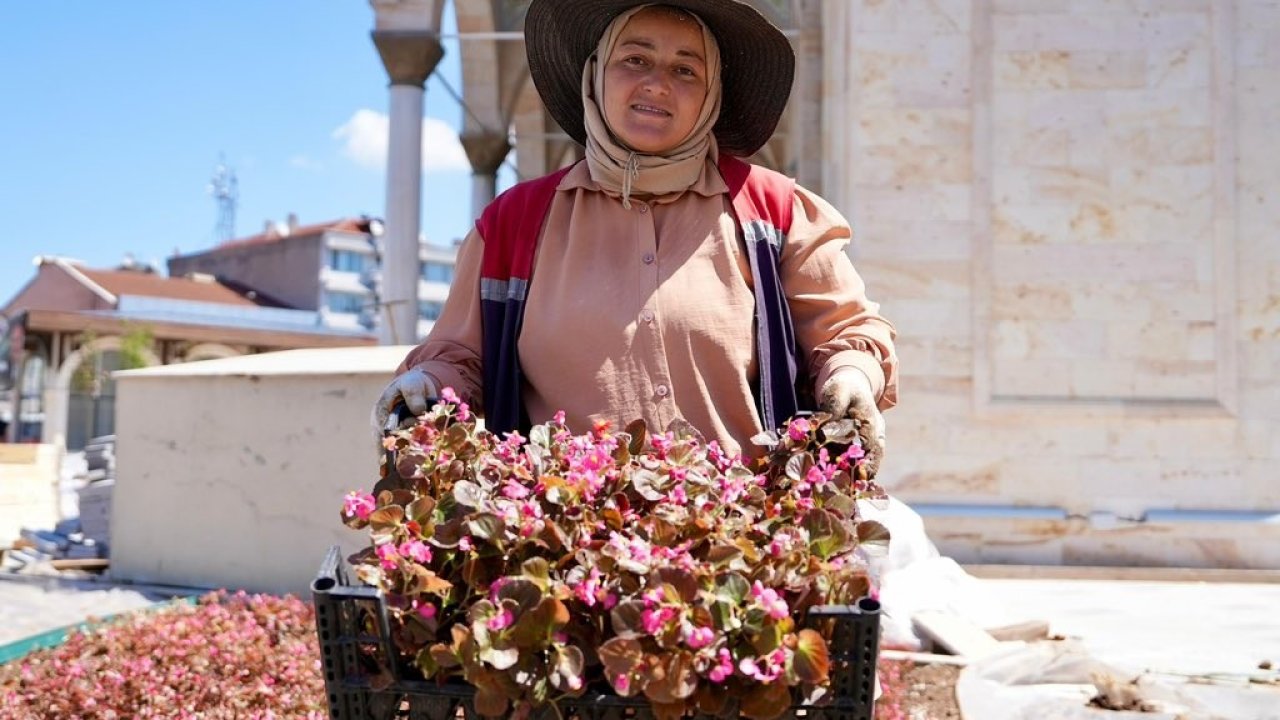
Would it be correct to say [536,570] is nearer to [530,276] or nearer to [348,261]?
[530,276]

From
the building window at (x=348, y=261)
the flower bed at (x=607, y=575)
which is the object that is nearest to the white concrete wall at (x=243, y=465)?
the flower bed at (x=607, y=575)

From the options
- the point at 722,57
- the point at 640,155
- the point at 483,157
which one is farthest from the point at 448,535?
the point at 483,157

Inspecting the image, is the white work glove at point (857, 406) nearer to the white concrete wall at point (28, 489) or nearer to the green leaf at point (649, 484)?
the green leaf at point (649, 484)

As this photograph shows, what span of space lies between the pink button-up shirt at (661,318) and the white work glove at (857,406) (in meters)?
0.10

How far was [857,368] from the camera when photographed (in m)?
1.79

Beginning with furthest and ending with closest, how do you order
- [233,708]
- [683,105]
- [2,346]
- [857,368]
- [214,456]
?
1. [2,346]
2. [214,456]
3. [233,708]
4. [683,105]
5. [857,368]

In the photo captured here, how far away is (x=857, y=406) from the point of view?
1667mm

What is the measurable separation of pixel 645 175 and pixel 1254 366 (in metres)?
6.34

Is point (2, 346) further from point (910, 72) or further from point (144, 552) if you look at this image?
point (910, 72)

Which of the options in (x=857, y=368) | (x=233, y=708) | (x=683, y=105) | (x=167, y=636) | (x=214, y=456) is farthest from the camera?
(x=214, y=456)

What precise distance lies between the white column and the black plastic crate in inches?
386

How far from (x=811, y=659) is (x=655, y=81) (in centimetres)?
129

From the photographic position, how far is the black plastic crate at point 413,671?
1170mm

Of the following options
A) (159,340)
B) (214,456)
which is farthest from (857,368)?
(159,340)
